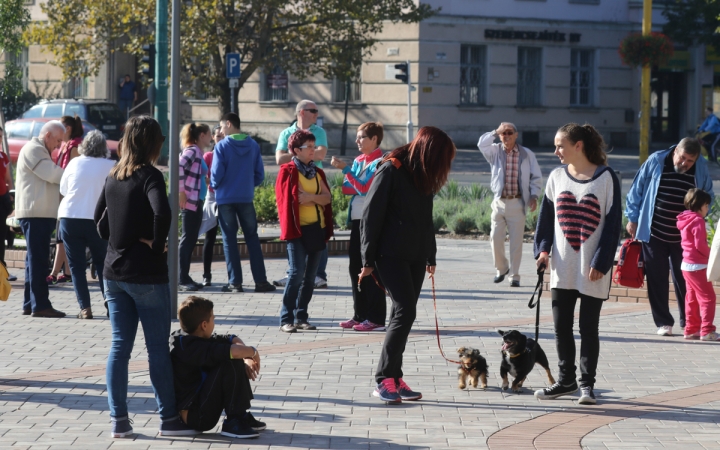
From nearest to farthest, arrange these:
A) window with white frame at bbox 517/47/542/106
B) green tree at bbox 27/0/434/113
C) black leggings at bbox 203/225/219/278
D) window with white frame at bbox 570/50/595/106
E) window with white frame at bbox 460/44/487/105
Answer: black leggings at bbox 203/225/219/278 < green tree at bbox 27/0/434/113 < window with white frame at bbox 460/44/487/105 < window with white frame at bbox 517/47/542/106 < window with white frame at bbox 570/50/595/106

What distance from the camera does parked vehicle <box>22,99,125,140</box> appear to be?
32656 mm

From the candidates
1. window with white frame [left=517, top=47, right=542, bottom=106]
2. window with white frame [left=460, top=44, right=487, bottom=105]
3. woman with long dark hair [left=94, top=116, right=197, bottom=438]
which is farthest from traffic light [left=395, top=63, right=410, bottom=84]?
woman with long dark hair [left=94, top=116, right=197, bottom=438]

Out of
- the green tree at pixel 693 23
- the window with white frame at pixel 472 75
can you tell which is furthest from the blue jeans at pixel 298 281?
the green tree at pixel 693 23

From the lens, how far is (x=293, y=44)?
33.6 metres

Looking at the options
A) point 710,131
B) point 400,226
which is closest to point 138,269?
point 400,226

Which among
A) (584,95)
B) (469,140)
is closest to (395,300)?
(469,140)

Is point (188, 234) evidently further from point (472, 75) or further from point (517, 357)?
point (472, 75)

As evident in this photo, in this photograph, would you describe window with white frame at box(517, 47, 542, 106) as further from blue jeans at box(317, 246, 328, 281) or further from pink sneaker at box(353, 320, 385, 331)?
pink sneaker at box(353, 320, 385, 331)

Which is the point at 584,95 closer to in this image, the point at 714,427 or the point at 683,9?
the point at 683,9

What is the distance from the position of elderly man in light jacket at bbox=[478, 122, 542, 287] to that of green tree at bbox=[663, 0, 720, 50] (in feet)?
97.5

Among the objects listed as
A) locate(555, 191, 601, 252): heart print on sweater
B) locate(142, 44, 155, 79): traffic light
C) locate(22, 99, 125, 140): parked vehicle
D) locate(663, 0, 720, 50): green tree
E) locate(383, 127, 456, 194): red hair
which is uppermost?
locate(663, 0, 720, 50): green tree

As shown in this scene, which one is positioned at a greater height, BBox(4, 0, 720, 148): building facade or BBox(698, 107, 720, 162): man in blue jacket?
BBox(4, 0, 720, 148): building facade

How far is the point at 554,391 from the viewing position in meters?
7.34

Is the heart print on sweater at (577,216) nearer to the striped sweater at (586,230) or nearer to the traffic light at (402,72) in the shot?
the striped sweater at (586,230)
